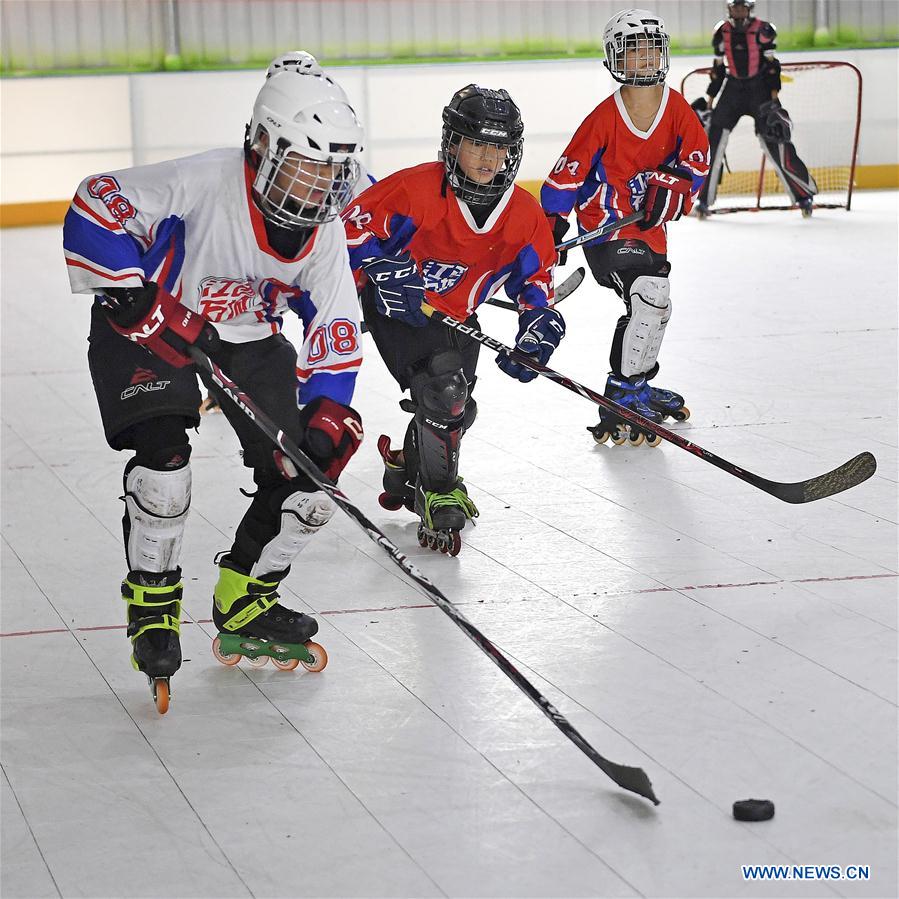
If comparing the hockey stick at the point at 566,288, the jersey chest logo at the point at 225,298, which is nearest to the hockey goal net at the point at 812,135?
the hockey stick at the point at 566,288

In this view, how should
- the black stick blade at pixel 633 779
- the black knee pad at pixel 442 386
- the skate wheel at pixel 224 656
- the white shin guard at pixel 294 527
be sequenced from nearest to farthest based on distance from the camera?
the black stick blade at pixel 633 779 < the white shin guard at pixel 294 527 < the skate wheel at pixel 224 656 < the black knee pad at pixel 442 386

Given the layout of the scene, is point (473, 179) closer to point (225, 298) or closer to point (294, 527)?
point (225, 298)

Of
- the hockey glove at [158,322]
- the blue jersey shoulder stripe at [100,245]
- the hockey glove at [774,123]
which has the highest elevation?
the blue jersey shoulder stripe at [100,245]

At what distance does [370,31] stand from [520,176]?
185 centimetres

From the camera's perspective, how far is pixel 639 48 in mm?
4223

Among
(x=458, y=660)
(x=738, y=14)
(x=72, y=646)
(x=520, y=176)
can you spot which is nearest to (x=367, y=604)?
(x=458, y=660)

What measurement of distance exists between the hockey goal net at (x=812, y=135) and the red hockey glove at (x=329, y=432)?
9.56 m

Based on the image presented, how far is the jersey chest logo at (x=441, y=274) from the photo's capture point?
3.52 metres

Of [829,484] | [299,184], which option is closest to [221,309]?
[299,184]

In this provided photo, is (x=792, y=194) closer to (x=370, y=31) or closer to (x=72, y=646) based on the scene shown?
(x=370, y=31)

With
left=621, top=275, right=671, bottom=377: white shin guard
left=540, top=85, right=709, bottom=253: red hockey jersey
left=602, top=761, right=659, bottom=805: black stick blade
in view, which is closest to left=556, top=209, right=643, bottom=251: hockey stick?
left=540, top=85, right=709, bottom=253: red hockey jersey

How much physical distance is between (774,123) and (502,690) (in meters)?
8.36

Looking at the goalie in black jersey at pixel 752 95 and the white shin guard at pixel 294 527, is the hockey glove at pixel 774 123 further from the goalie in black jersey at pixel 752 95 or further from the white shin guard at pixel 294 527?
the white shin guard at pixel 294 527

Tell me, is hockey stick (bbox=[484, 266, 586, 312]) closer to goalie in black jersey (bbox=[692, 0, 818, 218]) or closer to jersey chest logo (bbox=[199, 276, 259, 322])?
jersey chest logo (bbox=[199, 276, 259, 322])
